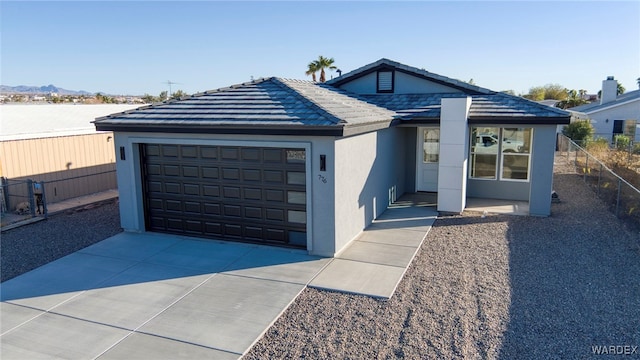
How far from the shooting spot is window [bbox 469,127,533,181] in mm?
14367

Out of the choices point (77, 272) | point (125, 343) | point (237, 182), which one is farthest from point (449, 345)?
point (77, 272)

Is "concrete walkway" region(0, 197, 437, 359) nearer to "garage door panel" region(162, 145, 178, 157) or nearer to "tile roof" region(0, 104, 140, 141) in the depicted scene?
"garage door panel" region(162, 145, 178, 157)

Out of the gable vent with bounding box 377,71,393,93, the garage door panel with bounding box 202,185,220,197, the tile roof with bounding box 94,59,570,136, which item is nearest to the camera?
the tile roof with bounding box 94,59,570,136

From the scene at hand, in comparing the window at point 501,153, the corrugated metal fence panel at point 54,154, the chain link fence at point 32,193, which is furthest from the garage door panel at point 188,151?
the window at point 501,153

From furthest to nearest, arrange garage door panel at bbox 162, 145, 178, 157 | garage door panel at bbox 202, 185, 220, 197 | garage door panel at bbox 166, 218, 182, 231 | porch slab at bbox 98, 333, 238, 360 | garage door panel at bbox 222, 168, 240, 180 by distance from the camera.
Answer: garage door panel at bbox 166, 218, 182, 231
garage door panel at bbox 162, 145, 178, 157
garage door panel at bbox 202, 185, 220, 197
garage door panel at bbox 222, 168, 240, 180
porch slab at bbox 98, 333, 238, 360

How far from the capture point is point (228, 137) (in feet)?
33.9

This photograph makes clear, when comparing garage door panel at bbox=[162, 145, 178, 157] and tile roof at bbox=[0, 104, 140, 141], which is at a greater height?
tile roof at bbox=[0, 104, 140, 141]

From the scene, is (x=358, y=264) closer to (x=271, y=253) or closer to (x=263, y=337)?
(x=271, y=253)

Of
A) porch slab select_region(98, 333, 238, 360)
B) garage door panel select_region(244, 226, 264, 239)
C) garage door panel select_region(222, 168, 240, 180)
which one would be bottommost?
porch slab select_region(98, 333, 238, 360)

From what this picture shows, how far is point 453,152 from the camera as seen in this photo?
12.9 m

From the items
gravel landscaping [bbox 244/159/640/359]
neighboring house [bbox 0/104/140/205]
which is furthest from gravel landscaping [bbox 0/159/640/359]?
neighboring house [bbox 0/104/140/205]

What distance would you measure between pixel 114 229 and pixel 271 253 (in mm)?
4816

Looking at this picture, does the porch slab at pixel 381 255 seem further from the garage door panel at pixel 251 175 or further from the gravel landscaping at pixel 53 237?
the gravel landscaping at pixel 53 237

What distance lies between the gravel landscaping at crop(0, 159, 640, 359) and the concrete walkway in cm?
43
